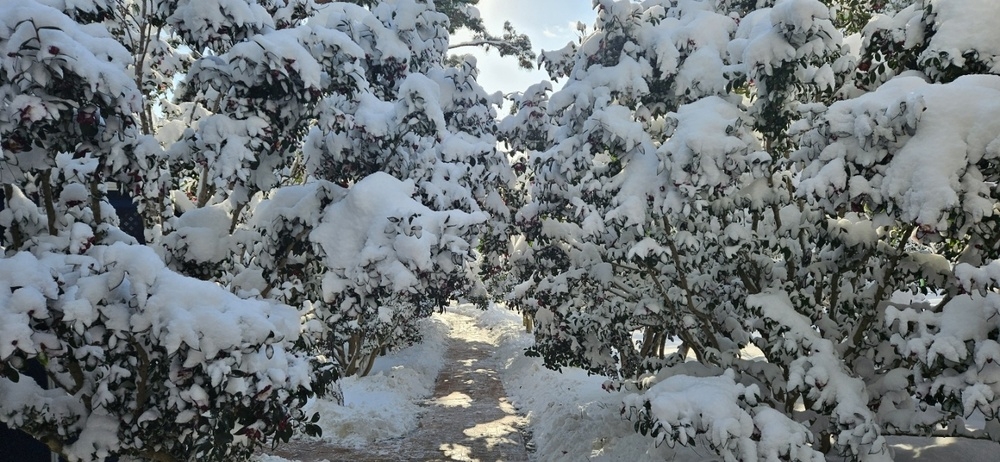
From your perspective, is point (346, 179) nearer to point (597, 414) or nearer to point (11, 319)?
point (11, 319)

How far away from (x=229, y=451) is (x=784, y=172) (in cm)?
560

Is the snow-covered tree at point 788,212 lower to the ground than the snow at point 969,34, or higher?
lower

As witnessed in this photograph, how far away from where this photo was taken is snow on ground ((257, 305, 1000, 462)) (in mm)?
7098

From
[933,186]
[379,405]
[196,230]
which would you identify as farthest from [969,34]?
[379,405]

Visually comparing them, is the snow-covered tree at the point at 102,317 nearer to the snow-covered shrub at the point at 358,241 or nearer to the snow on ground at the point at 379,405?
the snow-covered shrub at the point at 358,241

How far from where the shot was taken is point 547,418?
38.3 ft

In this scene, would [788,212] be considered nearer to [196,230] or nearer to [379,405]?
[196,230]

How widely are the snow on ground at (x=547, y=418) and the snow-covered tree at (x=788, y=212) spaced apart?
1025mm

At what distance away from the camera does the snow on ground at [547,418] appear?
23.3 ft

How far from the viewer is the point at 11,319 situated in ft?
9.52

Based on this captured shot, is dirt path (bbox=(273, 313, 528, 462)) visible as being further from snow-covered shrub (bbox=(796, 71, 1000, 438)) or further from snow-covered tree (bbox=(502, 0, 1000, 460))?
snow-covered shrub (bbox=(796, 71, 1000, 438))

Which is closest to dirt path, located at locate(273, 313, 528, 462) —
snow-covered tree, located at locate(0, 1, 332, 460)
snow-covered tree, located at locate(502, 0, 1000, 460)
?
snow-covered tree, located at locate(502, 0, 1000, 460)

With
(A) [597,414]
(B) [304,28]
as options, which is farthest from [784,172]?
(A) [597,414]

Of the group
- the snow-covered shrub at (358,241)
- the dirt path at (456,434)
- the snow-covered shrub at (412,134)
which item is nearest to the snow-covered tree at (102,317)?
the snow-covered shrub at (358,241)
